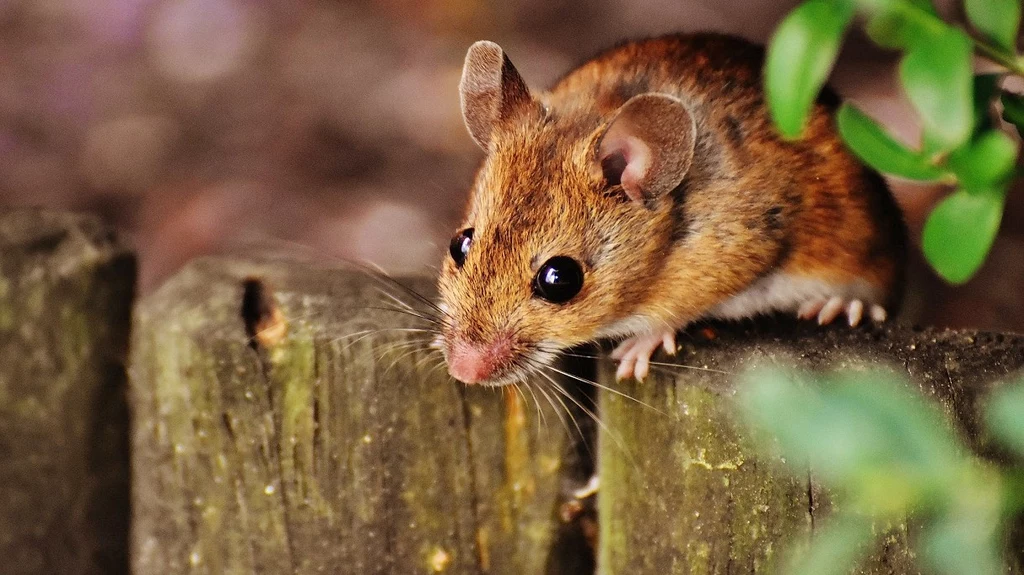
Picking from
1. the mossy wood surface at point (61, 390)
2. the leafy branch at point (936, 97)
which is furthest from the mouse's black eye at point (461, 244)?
the leafy branch at point (936, 97)

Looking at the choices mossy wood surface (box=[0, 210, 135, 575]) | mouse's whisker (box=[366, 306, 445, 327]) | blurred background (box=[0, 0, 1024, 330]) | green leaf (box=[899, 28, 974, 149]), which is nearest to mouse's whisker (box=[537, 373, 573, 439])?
mouse's whisker (box=[366, 306, 445, 327])

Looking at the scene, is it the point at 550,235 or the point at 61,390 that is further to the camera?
the point at 61,390

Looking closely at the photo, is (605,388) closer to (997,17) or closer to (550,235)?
(550,235)

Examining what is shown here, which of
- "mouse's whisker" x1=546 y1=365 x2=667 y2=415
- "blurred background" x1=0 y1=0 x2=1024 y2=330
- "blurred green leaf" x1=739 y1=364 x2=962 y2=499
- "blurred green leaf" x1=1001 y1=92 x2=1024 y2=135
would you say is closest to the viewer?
"blurred green leaf" x1=739 y1=364 x2=962 y2=499

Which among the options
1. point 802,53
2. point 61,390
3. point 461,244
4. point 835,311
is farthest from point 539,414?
point 802,53

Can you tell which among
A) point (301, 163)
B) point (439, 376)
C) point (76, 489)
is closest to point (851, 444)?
point (439, 376)

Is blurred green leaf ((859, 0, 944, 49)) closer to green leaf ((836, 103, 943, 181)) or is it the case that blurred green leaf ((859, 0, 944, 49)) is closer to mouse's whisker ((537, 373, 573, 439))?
green leaf ((836, 103, 943, 181))
